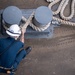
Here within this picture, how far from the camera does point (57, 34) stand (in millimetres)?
2768

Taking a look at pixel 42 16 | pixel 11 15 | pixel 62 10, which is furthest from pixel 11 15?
pixel 62 10

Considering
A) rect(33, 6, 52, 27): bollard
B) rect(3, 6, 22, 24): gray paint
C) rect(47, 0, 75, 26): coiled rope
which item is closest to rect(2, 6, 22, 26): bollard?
rect(3, 6, 22, 24): gray paint

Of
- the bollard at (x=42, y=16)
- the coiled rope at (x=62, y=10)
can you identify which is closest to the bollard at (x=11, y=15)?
the bollard at (x=42, y=16)

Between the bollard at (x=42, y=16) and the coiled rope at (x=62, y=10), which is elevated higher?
the bollard at (x=42, y=16)

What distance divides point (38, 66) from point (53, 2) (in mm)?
630

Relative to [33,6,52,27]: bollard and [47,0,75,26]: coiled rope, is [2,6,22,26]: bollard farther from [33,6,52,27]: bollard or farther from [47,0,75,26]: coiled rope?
[47,0,75,26]: coiled rope

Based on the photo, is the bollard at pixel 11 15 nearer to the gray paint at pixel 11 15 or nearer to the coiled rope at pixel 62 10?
the gray paint at pixel 11 15

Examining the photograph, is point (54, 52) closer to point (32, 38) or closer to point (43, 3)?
point (32, 38)

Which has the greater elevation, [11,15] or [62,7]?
[11,15]

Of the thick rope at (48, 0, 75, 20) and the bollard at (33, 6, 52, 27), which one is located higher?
the bollard at (33, 6, 52, 27)

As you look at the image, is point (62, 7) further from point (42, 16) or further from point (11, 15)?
point (11, 15)

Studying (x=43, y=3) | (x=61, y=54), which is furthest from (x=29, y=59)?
(x=43, y=3)

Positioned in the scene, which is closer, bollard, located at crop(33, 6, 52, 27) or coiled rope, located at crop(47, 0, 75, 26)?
bollard, located at crop(33, 6, 52, 27)

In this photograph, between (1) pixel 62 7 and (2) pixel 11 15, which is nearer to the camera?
(2) pixel 11 15
